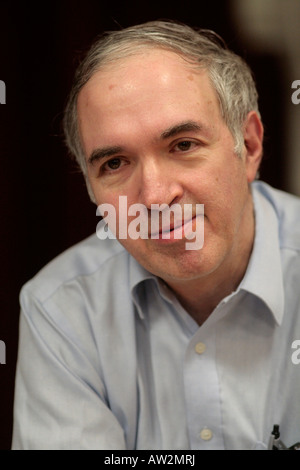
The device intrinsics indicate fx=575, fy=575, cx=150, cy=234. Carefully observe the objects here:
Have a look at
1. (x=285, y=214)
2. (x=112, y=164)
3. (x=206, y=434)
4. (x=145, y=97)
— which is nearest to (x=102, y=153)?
(x=112, y=164)

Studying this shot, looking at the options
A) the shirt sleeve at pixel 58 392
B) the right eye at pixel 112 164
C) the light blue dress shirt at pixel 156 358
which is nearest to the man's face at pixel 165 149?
the right eye at pixel 112 164

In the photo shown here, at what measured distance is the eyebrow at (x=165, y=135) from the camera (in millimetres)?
1075

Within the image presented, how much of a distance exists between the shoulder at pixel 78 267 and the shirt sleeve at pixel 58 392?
0.11 ft

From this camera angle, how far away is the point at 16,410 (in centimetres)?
129

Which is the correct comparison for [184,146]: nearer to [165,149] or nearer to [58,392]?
[165,149]

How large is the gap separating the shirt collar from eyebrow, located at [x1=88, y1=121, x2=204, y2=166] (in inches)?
12.0

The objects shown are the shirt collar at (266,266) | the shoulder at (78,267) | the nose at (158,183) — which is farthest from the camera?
the shoulder at (78,267)

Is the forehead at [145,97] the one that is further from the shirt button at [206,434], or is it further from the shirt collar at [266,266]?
the shirt button at [206,434]

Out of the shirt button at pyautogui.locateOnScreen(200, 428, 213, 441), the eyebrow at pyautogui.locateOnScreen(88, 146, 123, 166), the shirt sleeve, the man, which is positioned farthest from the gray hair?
the shirt button at pyautogui.locateOnScreen(200, 428, 213, 441)

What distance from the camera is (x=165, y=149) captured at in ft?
3.61

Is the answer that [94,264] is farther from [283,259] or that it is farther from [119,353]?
[283,259]

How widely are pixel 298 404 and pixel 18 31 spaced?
4.03 ft

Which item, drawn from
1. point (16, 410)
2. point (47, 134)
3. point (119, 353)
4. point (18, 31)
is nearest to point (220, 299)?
point (119, 353)

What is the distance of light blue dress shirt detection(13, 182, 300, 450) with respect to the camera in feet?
3.99
